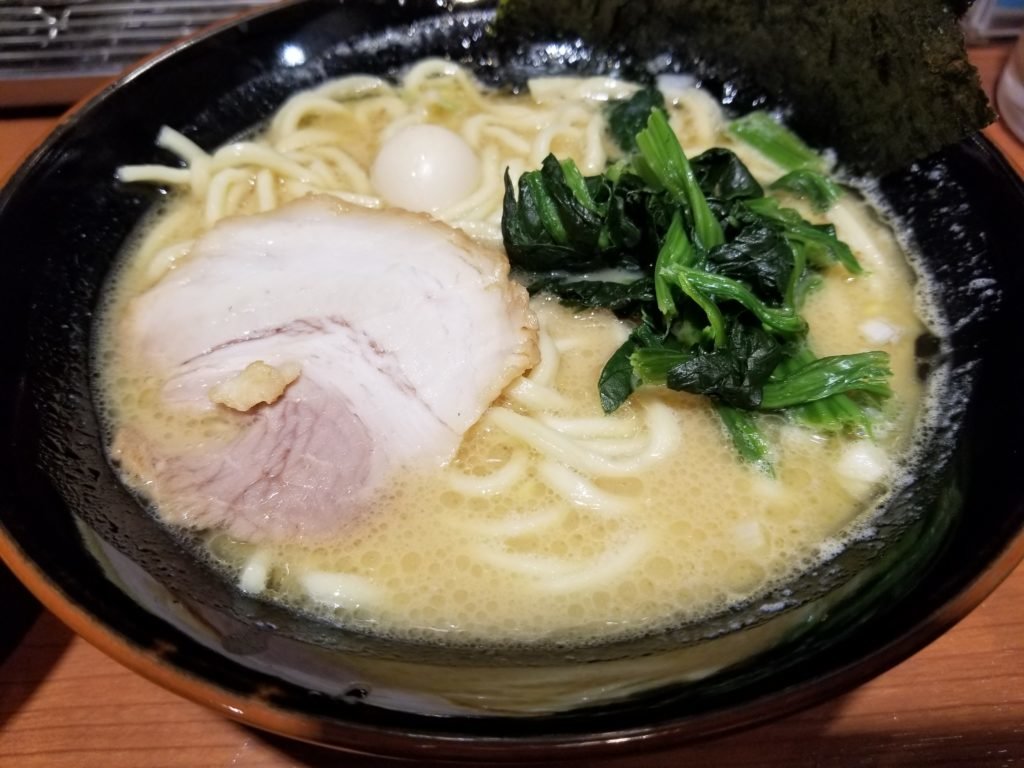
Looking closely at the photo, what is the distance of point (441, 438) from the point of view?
1824mm

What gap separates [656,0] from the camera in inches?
104

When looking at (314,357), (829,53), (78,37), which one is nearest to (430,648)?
(314,357)

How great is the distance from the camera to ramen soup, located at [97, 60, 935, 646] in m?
1.63

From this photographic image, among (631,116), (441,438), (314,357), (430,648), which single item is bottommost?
(430,648)

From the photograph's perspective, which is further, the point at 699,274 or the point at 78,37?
the point at 78,37

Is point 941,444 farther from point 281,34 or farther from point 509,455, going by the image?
point 281,34

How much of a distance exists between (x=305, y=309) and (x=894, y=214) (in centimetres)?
168

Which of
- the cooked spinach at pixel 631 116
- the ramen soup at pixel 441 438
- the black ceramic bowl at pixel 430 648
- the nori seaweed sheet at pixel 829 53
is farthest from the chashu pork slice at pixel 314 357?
the nori seaweed sheet at pixel 829 53

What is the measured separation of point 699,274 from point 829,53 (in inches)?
40.5

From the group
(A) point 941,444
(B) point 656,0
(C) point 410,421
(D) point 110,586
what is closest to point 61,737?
(D) point 110,586

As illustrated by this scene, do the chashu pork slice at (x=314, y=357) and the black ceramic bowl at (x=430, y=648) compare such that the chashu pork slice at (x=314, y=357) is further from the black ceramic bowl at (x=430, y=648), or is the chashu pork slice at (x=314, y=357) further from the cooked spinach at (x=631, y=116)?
the cooked spinach at (x=631, y=116)

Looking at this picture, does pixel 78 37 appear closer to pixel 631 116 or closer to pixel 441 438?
pixel 631 116

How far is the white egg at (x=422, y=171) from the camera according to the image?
237 cm

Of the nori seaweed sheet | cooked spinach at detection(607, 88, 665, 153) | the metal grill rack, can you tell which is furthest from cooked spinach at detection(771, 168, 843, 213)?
the metal grill rack
